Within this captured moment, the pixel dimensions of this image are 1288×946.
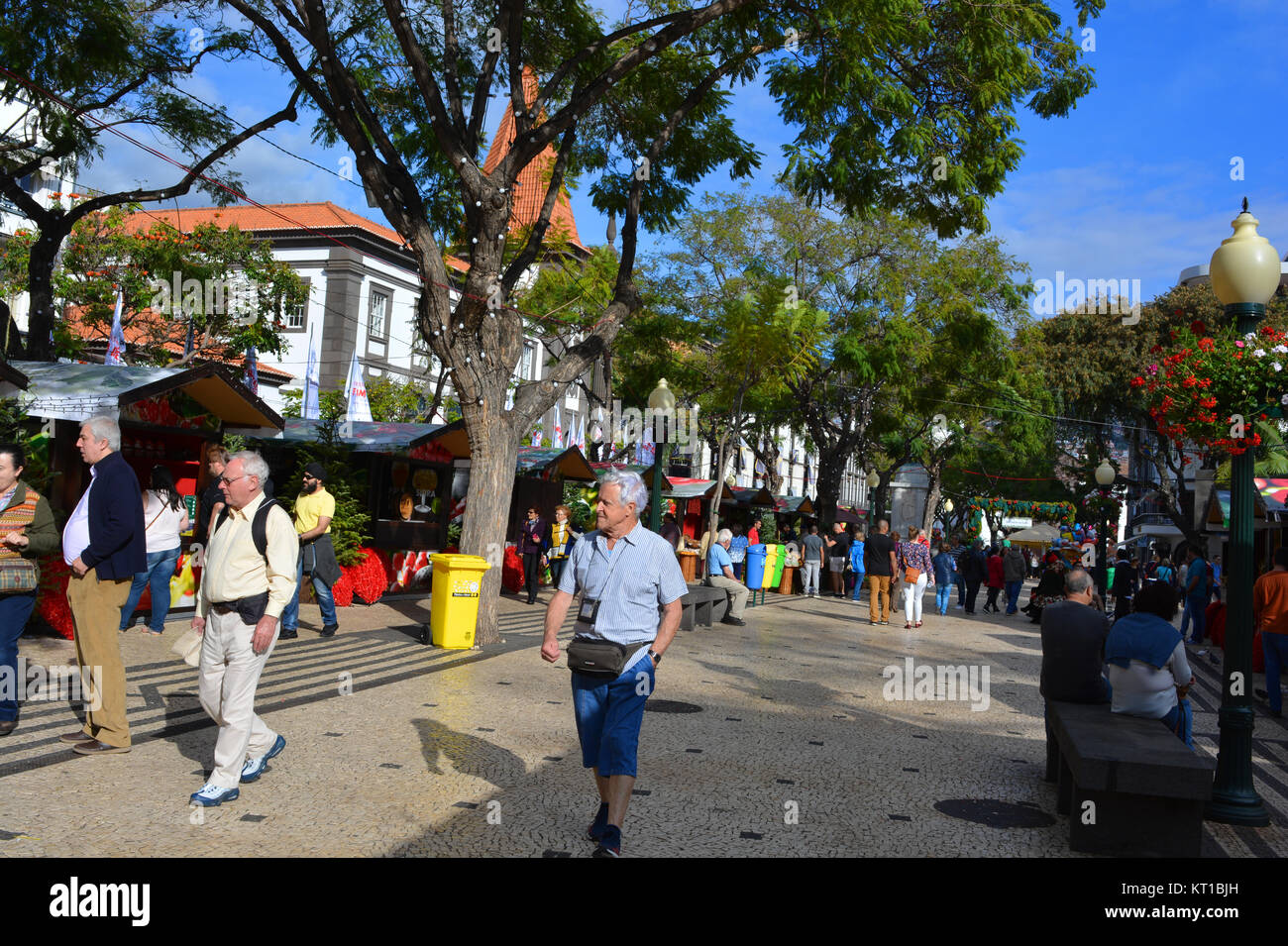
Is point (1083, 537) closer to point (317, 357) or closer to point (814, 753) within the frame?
point (317, 357)

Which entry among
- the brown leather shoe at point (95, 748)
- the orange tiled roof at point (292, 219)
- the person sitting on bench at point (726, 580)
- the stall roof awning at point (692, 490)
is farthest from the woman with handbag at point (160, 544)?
the orange tiled roof at point (292, 219)

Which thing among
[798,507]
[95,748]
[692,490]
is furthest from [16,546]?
[798,507]

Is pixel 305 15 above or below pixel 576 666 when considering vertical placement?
above

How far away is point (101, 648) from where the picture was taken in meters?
5.96

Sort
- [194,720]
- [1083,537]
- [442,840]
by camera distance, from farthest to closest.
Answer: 1. [1083,537]
2. [194,720]
3. [442,840]

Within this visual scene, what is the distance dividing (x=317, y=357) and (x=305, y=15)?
29382 mm

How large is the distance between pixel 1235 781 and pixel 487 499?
322 inches

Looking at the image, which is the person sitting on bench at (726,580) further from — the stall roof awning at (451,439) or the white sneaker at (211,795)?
the white sneaker at (211,795)

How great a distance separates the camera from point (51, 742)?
20.4 ft

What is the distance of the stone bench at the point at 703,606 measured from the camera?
15.3 metres

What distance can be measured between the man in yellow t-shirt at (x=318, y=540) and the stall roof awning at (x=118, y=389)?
5.54 ft
